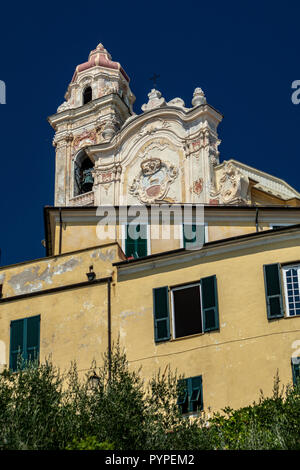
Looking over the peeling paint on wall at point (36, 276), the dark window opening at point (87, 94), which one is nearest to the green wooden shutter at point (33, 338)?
the peeling paint on wall at point (36, 276)

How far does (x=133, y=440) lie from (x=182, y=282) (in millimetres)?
7526

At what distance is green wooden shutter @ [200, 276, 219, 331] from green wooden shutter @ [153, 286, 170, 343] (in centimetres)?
103

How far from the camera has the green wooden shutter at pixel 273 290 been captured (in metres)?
29.0

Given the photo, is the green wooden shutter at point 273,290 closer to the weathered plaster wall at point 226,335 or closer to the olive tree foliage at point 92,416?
the weathered plaster wall at point 226,335

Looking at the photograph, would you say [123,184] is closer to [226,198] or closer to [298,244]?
[226,198]

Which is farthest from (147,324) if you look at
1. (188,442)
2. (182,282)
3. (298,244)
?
(188,442)

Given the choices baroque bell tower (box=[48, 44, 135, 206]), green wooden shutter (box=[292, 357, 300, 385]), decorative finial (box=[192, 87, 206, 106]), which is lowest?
green wooden shutter (box=[292, 357, 300, 385])

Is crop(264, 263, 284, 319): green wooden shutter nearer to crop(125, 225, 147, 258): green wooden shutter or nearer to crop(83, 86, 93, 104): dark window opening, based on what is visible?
crop(125, 225, 147, 258): green wooden shutter

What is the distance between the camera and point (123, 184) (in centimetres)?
5816

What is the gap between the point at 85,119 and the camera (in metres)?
70.5

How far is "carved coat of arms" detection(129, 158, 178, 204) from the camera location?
56656mm

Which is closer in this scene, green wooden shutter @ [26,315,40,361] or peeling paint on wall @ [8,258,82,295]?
green wooden shutter @ [26,315,40,361]

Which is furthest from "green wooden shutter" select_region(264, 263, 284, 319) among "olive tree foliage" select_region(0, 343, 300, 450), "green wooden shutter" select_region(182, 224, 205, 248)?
"green wooden shutter" select_region(182, 224, 205, 248)

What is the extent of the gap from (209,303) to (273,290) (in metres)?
1.82
